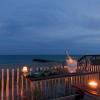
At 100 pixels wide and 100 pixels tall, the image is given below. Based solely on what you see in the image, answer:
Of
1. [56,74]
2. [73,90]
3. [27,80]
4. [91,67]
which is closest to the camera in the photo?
[27,80]

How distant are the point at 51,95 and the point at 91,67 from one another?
1908mm

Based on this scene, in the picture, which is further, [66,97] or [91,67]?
[91,67]

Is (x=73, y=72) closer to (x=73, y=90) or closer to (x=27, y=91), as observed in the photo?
(x=73, y=90)

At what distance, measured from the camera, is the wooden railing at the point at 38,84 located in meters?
4.80

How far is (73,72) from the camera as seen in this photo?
6.14 metres

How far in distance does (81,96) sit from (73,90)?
1.00ft

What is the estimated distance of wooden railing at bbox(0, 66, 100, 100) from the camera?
15.7 ft

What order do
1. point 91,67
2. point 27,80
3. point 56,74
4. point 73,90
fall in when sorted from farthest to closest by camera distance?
point 91,67 → point 73,90 → point 56,74 → point 27,80

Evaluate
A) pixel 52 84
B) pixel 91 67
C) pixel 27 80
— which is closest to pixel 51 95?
pixel 52 84

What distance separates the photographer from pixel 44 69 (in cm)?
573

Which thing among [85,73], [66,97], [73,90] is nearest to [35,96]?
[66,97]

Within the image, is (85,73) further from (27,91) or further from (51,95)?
(27,91)

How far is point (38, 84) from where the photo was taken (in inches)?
208

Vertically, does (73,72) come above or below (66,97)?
above
